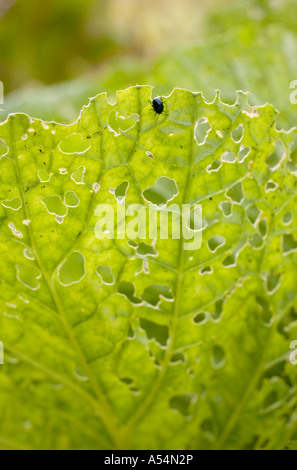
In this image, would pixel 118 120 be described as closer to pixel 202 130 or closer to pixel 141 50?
pixel 202 130

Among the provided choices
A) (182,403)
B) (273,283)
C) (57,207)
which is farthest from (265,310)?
(57,207)

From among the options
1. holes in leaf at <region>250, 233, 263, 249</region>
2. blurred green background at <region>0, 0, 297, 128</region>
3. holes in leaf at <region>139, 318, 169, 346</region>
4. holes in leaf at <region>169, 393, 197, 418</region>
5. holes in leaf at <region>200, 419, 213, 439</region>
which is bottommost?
holes in leaf at <region>200, 419, 213, 439</region>

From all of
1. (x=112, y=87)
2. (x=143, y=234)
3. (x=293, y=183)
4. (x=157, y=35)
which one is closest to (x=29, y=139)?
(x=143, y=234)

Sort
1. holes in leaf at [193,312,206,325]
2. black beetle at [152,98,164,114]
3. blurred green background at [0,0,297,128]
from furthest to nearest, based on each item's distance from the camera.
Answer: blurred green background at [0,0,297,128] → holes in leaf at [193,312,206,325] → black beetle at [152,98,164,114]

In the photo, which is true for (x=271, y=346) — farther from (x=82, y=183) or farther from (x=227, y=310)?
(x=82, y=183)

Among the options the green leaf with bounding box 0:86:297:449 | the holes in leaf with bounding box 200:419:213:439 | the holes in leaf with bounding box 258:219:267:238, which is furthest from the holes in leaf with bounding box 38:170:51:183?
the holes in leaf with bounding box 200:419:213:439

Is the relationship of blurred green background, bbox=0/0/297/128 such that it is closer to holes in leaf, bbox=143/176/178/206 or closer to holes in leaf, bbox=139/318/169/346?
holes in leaf, bbox=143/176/178/206
